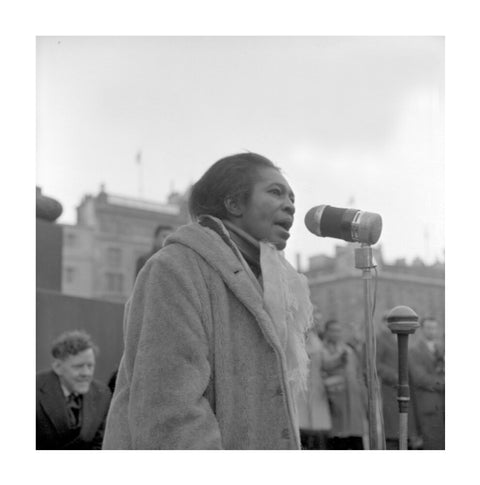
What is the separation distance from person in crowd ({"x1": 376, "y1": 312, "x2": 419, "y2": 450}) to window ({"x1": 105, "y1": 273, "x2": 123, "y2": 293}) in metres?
1.51

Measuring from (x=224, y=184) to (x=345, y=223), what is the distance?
365 mm

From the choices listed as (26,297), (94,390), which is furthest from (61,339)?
(26,297)

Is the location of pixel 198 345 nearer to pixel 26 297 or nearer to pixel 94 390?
pixel 26 297

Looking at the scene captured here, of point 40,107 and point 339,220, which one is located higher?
point 40,107

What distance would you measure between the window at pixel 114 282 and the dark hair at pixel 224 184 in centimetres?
240

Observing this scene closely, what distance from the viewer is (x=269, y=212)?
2240mm

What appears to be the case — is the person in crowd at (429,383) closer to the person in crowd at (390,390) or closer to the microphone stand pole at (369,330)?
the person in crowd at (390,390)

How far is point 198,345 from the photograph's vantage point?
1.97m

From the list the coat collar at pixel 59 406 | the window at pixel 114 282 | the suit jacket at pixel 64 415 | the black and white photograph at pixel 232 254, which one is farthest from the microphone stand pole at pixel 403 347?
the window at pixel 114 282

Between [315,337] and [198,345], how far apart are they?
132 inches

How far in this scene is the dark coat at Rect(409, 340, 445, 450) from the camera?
3.18 meters

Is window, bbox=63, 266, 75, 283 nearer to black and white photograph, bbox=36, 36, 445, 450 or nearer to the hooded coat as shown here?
black and white photograph, bbox=36, 36, 445, 450

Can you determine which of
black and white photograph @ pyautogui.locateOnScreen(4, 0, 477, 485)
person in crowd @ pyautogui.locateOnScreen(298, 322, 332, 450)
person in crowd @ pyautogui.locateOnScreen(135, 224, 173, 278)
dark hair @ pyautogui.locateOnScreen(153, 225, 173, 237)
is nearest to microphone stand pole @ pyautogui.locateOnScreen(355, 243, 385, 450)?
black and white photograph @ pyautogui.locateOnScreen(4, 0, 477, 485)
